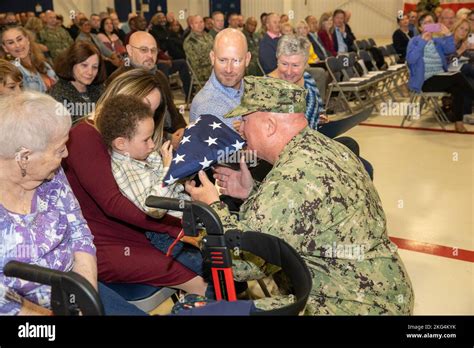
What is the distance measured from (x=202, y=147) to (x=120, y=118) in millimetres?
371

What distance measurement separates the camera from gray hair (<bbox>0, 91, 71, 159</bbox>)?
5.82ft

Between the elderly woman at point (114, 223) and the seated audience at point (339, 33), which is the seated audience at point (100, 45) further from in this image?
the elderly woman at point (114, 223)

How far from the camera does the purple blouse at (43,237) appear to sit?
1.77 meters

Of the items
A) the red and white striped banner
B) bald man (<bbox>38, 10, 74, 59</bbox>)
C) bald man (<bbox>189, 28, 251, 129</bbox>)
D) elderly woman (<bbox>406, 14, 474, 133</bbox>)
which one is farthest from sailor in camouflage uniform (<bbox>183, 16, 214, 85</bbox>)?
the red and white striped banner

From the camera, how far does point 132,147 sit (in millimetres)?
2354

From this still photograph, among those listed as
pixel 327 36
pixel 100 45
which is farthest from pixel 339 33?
pixel 100 45

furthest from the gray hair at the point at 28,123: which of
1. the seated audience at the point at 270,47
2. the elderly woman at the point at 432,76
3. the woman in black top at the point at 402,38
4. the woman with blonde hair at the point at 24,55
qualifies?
the woman in black top at the point at 402,38

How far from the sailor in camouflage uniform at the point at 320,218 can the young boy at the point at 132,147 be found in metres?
0.49

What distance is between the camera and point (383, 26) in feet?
67.4

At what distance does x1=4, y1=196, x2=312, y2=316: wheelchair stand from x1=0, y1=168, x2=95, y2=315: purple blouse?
514 millimetres

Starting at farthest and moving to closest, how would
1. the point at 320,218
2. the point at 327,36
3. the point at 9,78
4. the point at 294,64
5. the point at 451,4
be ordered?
the point at 451,4, the point at 327,36, the point at 294,64, the point at 9,78, the point at 320,218

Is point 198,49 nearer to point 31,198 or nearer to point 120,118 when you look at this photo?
point 120,118
